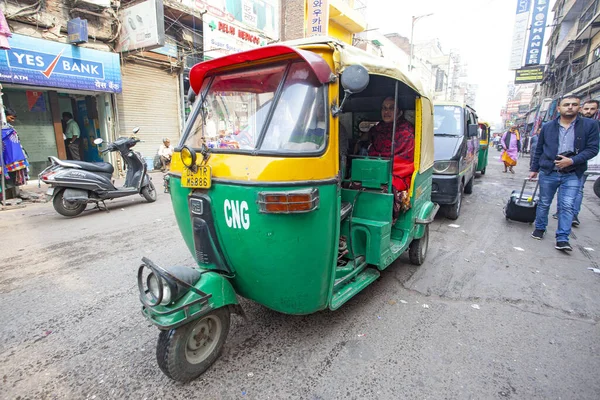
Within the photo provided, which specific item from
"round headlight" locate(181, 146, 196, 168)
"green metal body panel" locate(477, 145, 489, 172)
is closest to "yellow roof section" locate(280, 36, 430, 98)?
"round headlight" locate(181, 146, 196, 168)

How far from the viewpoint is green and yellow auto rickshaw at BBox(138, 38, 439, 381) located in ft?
6.73

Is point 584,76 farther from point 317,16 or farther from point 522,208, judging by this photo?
point 522,208

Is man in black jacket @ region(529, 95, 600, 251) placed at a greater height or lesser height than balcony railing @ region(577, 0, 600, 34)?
lesser

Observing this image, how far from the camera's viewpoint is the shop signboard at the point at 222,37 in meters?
12.7

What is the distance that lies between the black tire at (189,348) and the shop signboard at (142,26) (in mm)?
10300

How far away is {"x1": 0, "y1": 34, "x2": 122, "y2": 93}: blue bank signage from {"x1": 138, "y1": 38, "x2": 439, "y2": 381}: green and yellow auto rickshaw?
8733 millimetres

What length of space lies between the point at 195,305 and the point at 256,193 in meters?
0.81

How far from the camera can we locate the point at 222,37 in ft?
43.4

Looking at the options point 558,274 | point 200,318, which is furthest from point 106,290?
point 558,274

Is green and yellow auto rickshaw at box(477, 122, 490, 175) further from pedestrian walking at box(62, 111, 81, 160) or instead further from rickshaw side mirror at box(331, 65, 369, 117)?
pedestrian walking at box(62, 111, 81, 160)

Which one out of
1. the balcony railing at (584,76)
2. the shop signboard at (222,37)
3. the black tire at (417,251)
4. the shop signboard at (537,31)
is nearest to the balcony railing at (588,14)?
the shop signboard at (537,31)

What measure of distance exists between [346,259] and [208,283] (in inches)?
59.3

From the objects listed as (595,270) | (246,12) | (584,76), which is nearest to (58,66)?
(246,12)

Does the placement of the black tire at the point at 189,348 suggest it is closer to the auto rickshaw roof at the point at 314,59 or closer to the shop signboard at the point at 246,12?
the auto rickshaw roof at the point at 314,59
